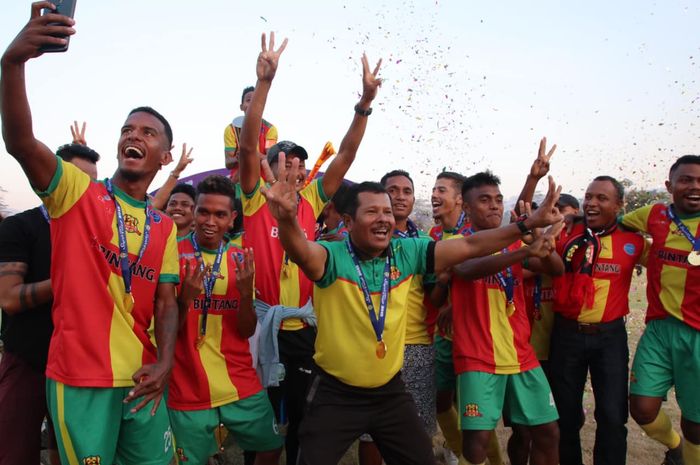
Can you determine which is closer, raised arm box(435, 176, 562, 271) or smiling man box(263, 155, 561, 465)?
smiling man box(263, 155, 561, 465)

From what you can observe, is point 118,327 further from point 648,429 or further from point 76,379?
point 648,429

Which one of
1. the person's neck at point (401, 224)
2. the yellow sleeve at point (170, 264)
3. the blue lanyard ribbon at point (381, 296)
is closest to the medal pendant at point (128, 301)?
the yellow sleeve at point (170, 264)

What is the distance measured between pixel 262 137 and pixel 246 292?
299 cm

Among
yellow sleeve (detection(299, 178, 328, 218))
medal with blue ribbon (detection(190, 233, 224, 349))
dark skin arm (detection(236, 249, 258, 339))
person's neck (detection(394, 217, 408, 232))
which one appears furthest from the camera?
person's neck (detection(394, 217, 408, 232))

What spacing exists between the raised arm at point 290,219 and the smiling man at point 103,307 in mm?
895

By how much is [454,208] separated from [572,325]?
6.34 ft

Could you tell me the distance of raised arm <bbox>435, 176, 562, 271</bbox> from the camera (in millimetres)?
3705

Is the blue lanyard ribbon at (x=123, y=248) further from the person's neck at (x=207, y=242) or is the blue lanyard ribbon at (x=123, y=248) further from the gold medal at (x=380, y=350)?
the gold medal at (x=380, y=350)

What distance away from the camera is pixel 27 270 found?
11.7 ft

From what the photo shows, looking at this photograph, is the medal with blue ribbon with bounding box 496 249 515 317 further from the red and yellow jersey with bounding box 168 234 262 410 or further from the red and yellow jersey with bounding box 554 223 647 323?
the red and yellow jersey with bounding box 168 234 262 410

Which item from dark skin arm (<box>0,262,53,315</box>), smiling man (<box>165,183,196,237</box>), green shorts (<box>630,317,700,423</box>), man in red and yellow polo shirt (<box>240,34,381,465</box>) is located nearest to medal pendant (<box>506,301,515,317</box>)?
green shorts (<box>630,317,700,423</box>)

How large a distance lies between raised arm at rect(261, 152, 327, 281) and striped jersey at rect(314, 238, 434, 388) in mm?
189

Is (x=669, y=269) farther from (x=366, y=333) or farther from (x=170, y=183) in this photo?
(x=170, y=183)

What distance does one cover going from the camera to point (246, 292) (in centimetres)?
390
